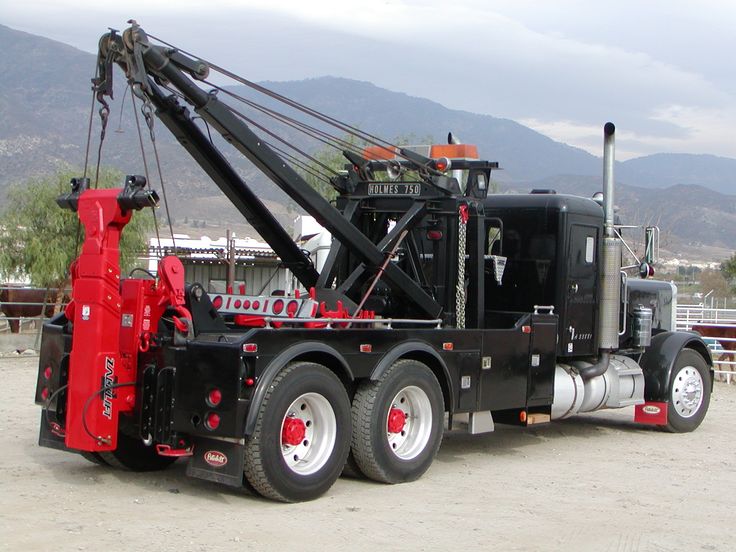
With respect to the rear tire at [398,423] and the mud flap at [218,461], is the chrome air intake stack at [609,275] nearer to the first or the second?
the rear tire at [398,423]

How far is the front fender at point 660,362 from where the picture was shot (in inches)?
497

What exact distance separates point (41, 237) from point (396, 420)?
56.9 feet

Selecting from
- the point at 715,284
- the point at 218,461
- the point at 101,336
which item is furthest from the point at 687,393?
the point at 715,284

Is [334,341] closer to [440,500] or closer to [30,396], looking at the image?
[440,500]

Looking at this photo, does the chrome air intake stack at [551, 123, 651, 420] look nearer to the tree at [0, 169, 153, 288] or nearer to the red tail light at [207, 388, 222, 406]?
the red tail light at [207, 388, 222, 406]

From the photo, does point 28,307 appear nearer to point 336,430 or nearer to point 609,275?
point 609,275

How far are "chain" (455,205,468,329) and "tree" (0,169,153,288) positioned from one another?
15.1 m

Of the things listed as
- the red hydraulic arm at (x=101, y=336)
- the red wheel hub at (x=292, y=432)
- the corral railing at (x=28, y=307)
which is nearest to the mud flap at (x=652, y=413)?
the red wheel hub at (x=292, y=432)

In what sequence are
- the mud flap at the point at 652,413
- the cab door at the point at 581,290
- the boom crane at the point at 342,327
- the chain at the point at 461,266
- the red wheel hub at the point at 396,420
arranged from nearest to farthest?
1. the boom crane at the point at 342,327
2. the red wheel hub at the point at 396,420
3. the chain at the point at 461,266
4. the cab door at the point at 581,290
5. the mud flap at the point at 652,413

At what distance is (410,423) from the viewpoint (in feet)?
30.2

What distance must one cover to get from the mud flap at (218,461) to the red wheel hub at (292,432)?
478 mm

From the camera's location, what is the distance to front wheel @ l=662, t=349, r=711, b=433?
12.7 meters

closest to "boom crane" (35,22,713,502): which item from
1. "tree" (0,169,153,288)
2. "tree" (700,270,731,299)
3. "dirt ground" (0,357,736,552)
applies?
"dirt ground" (0,357,736,552)

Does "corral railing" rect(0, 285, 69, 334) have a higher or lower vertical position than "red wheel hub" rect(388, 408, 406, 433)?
higher
